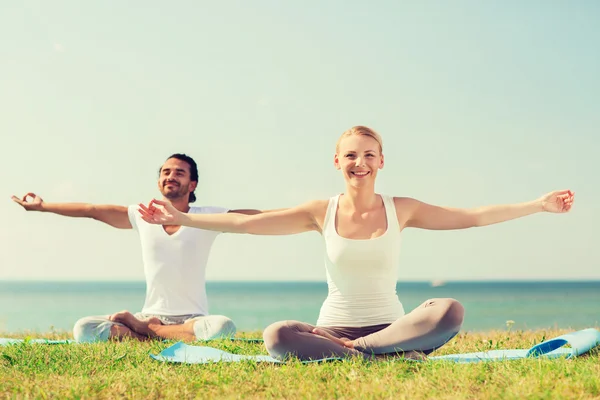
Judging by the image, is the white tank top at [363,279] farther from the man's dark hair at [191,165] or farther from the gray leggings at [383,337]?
the man's dark hair at [191,165]

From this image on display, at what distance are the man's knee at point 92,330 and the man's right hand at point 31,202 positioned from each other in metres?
1.31

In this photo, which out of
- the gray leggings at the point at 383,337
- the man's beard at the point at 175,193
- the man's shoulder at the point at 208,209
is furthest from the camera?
the man's beard at the point at 175,193

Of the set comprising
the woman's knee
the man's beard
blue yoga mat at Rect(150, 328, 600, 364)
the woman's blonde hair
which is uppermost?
the woman's blonde hair

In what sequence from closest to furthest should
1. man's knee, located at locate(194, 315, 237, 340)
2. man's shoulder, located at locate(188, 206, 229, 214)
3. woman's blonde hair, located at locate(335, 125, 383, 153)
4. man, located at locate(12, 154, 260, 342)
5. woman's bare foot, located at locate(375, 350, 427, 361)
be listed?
1. woman's bare foot, located at locate(375, 350, 427, 361)
2. woman's blonde hair, located at locate(335, 125, 383, 153)
3. man's knee, located at locate(194, 315, 237, 340)
4. man, located at locate(12, 154, 260, 342)
5. man's shoulder, located at locate(188, 206, 229, 214)

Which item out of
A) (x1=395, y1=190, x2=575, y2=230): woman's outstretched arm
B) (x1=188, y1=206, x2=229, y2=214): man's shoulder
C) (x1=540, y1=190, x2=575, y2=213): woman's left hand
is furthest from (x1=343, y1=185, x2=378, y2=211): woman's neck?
(x1=188, y1=206, x2=229, y2=214): man's shoulder

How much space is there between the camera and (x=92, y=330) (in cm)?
671

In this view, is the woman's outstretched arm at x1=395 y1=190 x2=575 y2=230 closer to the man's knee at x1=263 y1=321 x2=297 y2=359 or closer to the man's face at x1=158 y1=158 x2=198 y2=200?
the man's knee at x1=263 y1=321 x2=297 y2=359

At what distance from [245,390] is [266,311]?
49844mm

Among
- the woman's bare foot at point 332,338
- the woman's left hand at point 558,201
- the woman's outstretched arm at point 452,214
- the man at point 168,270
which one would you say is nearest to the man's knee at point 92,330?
the man at point 168,270

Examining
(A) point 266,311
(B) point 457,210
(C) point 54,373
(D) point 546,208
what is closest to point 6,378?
(C) point 54,373

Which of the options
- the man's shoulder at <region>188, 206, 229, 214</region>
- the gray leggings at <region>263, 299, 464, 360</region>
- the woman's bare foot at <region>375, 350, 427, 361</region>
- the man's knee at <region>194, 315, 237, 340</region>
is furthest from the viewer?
the man's shoulder at <region>188, 206, 229, 214</region>

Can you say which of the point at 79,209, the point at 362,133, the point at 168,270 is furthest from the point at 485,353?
the point at 79,209

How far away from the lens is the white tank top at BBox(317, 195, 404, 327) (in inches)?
195

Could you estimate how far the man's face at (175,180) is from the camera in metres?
7.16
